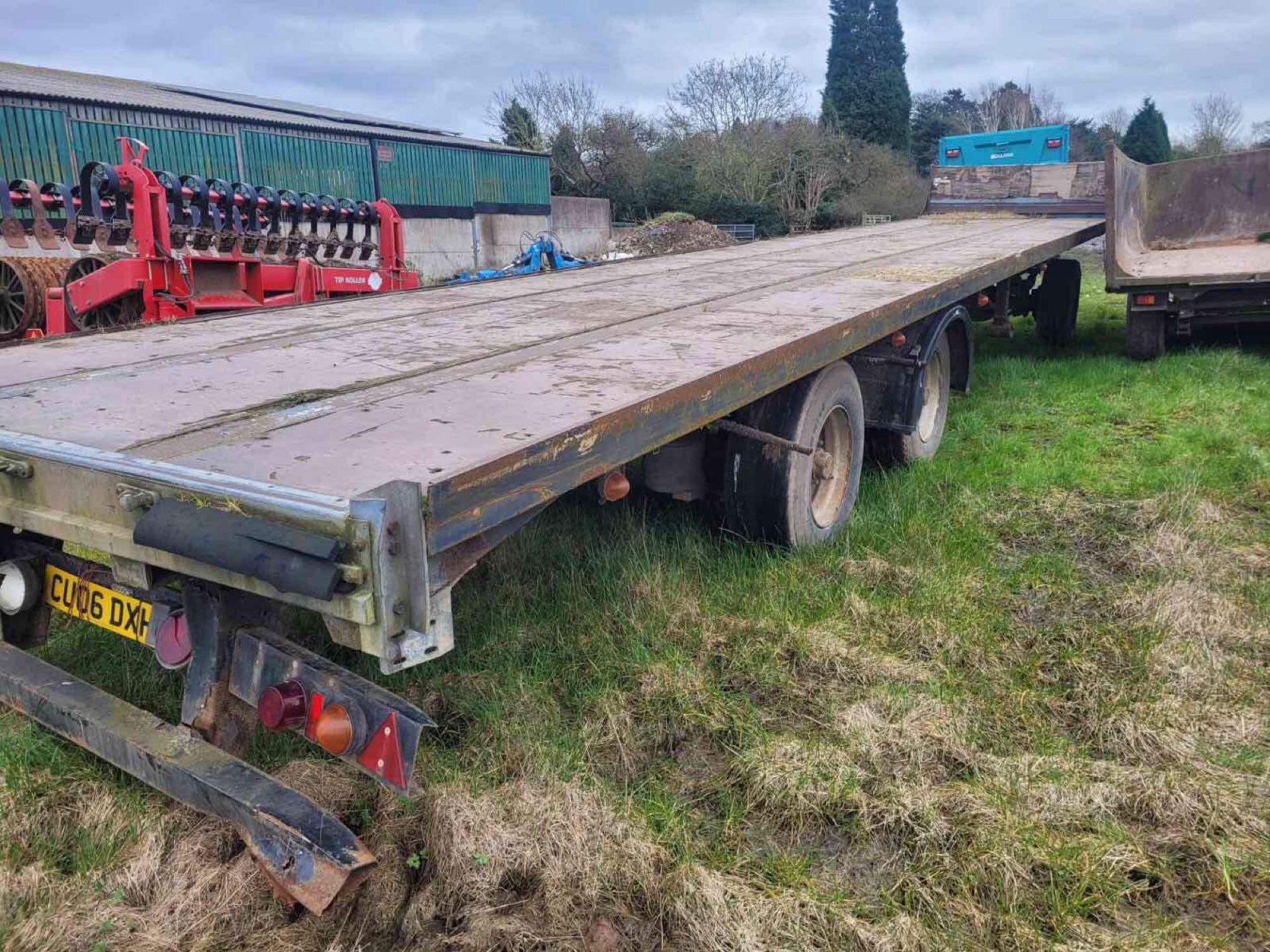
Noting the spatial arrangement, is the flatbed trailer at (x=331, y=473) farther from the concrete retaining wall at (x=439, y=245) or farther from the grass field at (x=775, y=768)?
the concrete retaining wall at (x=439, y=245)

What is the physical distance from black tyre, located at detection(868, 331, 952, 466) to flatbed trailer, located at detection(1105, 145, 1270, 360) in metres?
2.58

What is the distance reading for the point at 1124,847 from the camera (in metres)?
2.38

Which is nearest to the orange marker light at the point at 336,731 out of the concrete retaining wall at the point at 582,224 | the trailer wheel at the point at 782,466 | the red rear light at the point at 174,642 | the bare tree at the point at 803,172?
the red rear light at the point at 174,642

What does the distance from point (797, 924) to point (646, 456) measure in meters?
2.04

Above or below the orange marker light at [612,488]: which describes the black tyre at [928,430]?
below

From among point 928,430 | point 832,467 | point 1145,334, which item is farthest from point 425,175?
point 832,467

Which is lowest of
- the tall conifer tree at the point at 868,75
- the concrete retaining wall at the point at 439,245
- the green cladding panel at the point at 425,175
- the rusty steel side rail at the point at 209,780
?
the rusty steel side rail at the point at 209,780

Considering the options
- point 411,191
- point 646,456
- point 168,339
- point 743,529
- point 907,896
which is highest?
point 411,191

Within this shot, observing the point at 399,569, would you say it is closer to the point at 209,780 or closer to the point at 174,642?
the point at 209,780

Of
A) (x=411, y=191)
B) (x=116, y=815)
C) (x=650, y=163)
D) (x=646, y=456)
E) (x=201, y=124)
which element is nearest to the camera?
(x=116, y=815)

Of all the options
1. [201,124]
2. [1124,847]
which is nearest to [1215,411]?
[1124,847]

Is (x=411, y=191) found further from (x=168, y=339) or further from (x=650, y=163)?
(x=168, y=339)

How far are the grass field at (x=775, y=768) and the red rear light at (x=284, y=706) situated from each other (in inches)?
17.4

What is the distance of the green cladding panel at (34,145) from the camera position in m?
16.0
